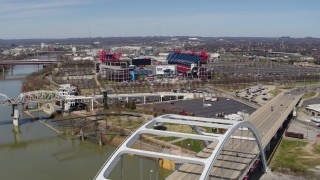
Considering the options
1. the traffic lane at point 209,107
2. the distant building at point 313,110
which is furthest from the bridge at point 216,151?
the traffic lane at point 209,107

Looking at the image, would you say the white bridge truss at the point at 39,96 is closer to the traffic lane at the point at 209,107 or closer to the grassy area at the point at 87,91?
the grassy area at the point at 87,91

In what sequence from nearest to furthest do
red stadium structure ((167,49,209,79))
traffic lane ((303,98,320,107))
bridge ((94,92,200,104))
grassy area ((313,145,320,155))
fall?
grassy area ((313,145,320,155)) → traffic lane ((303,98,320,107)) → bridge ((94,92,200,104)) → red stadium structure ((167,49,209,79))

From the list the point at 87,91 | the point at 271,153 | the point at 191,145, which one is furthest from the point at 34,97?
the point at 271,153

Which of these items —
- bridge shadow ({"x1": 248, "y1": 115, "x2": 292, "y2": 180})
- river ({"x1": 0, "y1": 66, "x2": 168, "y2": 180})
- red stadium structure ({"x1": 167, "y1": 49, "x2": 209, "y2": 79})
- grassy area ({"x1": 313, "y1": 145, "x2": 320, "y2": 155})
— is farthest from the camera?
red stadium structure ({"x1": 167, "y1": 49, "x2": 209, "y2": 79})

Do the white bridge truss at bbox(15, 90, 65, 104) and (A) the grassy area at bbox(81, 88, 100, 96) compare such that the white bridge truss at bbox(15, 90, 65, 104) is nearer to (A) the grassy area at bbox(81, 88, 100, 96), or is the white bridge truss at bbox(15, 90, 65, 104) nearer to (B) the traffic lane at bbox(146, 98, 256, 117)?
(A) the grassy area at bbox(81, 88, 100, 96)

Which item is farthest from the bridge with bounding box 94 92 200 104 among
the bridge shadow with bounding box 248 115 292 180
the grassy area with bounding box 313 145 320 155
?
the grassy area with bounding box 313 145 320 155

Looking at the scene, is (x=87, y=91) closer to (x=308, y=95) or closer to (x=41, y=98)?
(x=41, y=98)

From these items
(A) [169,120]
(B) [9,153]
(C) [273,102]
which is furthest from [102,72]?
(A) [169,120]

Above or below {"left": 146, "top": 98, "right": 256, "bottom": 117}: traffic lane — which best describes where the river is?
below
